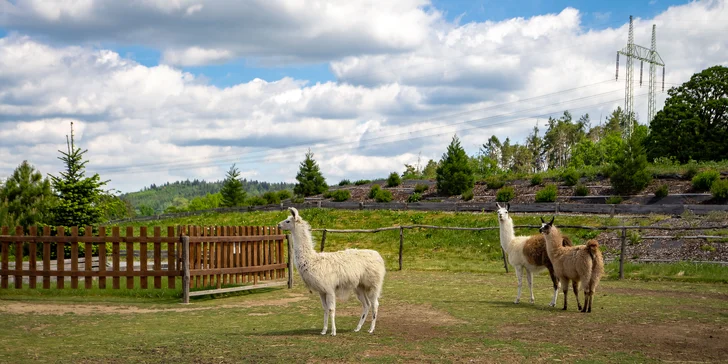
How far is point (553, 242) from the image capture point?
13336mm

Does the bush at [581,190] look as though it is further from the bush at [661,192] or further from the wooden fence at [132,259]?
the wooden fence at [132,259]

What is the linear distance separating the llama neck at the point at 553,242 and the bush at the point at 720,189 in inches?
Answer: 1115

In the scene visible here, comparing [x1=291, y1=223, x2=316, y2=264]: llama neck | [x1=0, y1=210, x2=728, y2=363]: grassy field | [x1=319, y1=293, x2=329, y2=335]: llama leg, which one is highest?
[x1=291, y1=223, x2=316, y2=264]: llama neck

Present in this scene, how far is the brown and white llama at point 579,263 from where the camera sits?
40.0ft

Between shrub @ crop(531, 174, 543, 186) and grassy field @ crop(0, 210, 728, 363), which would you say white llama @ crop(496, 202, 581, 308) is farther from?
shrub @ crop(531, 174, 543, 186)

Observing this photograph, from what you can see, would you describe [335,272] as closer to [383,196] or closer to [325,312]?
[325,312]

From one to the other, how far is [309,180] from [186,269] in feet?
169

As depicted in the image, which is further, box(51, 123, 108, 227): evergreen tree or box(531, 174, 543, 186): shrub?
box(531, 174, 543, 186): shrub

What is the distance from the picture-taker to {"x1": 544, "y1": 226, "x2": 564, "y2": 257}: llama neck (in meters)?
13.2

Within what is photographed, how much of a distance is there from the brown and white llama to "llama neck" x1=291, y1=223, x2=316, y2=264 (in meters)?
A: 5.40

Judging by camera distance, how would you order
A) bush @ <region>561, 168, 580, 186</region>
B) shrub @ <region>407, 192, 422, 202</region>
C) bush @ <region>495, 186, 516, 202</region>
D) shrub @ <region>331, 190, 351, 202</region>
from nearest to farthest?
bush @ <region>495, 186, 516, 202</region> → bush @ <region>561, 168, 580, 186</region> → shrub @ <region>407, 192, 422, 202</region> → shrub @ <region>331, 190, 351, 202</region>

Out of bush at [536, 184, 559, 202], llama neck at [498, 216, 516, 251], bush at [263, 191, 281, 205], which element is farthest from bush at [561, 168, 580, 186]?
llama neck at [498, 216, 516, 251]

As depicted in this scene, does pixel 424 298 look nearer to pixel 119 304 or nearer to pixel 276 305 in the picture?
pixel 276 305

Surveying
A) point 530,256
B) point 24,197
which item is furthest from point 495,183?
point 530,256
